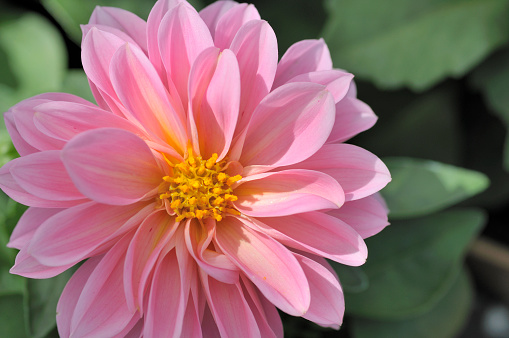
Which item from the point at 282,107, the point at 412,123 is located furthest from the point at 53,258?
the point at 412,123

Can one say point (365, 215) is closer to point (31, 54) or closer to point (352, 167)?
point (352, 167)

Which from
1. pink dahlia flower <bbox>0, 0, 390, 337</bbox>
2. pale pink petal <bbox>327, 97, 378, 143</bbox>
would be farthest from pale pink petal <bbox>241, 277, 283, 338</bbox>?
pale pink petal <bbox>327, 97, 378, 143</bbox>

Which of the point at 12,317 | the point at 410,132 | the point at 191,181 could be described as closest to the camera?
the point at 191,181

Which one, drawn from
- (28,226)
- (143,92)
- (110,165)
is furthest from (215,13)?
(28,226)

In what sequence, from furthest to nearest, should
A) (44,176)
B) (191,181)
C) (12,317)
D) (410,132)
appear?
(410,132) → (12,317) → (191,181) → (44,176)

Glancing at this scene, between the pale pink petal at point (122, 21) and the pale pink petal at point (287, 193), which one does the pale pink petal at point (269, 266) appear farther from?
the pale pink petal at point (122, 21)

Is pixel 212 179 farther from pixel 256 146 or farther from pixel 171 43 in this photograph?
pixel 171 43

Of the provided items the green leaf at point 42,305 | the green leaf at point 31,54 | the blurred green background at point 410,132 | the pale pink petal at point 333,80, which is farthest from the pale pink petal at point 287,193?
the green leaf at point 31,54
